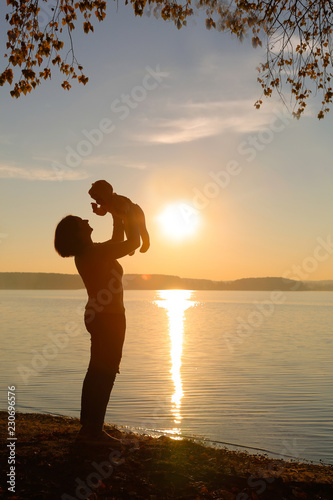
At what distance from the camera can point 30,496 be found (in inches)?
195

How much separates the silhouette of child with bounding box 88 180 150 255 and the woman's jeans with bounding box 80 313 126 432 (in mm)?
883

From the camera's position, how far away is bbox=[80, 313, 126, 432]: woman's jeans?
5.96 metres

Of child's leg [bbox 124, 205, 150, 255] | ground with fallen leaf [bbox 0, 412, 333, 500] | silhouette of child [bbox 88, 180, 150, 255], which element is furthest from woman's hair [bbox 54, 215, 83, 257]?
ground with fallen leaf [bbox 0, 412, 333, 500]

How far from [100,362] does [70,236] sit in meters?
1.49

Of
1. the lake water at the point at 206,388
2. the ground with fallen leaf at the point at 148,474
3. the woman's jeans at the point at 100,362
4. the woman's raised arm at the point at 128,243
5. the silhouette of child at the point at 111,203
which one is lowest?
the lake water at the point at 206,388

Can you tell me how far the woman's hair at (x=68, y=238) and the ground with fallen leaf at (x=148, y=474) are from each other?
2.30 meters

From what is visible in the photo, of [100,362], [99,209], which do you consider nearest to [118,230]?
[99,209]

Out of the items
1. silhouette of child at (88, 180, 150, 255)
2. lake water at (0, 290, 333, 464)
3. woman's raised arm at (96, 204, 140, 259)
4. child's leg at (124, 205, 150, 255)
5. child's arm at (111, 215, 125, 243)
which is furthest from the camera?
lake water at (0, 290, 333, 464)

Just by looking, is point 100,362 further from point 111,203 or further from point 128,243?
point 111,203

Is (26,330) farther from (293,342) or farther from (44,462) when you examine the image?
(44,462)

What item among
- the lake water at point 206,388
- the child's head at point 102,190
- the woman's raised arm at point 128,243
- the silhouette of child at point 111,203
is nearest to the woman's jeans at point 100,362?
the woman's raised arm at point 128,243

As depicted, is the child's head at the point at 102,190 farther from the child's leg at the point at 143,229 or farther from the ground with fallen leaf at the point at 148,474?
the ground with fallen leaf at the point at 148,474

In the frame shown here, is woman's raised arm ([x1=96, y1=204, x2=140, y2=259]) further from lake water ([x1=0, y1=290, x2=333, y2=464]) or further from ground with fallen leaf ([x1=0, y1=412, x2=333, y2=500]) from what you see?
lake water ([x1=0, y1=290, x2=333, y2=464])

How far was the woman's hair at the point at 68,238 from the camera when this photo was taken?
236 inches
